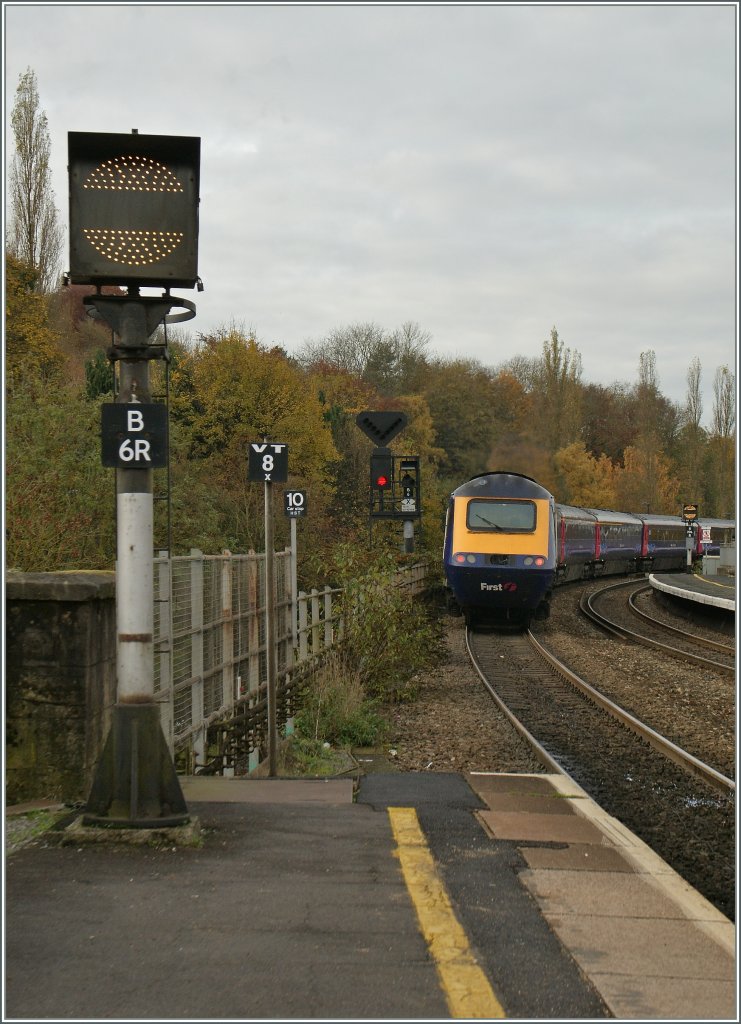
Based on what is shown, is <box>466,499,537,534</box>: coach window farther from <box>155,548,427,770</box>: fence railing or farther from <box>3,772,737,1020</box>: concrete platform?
<box>3,772,737,1020</box>: concrete platform

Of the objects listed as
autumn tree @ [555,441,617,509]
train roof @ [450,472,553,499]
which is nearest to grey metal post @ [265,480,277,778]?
train roof @ [450,472,553,499]

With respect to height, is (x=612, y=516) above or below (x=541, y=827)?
above

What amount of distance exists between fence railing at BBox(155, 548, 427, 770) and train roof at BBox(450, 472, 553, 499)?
10.7 meters

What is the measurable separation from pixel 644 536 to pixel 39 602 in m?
48.7

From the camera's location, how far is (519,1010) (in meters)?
3.58

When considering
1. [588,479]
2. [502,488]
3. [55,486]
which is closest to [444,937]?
[55,486]

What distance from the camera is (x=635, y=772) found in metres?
9.91

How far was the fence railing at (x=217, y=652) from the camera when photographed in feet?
25.2

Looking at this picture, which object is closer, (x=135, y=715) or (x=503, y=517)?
(x=135, y=715)

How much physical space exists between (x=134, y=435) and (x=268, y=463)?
269 cm

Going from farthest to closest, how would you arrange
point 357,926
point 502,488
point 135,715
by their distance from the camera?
point 502,488, point 135,715, point 357,926

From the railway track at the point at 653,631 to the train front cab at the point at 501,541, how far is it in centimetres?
244

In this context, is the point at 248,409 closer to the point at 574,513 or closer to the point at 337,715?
the point at 574,513

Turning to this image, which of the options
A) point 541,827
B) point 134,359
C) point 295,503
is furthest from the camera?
point 295,503
